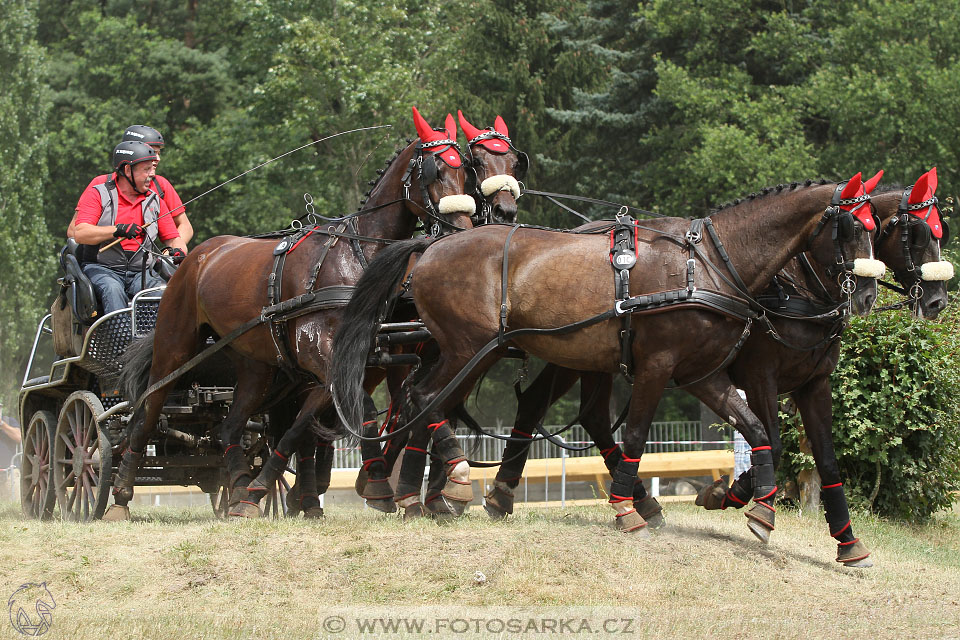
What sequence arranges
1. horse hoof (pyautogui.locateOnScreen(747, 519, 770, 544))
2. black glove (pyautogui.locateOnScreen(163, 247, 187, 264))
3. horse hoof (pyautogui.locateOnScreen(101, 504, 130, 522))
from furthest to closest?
black glove (pyautogui.locateOnScreen(163, 247, 187, 264)), horse hoof (pyautogui.locateOnScreen(101, 504, 130, 522)), horse hoof (pyautogui.locateOnScreen(747, 519, 770, 544))

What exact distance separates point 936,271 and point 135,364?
5.92 meters

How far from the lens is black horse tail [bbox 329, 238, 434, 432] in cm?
744

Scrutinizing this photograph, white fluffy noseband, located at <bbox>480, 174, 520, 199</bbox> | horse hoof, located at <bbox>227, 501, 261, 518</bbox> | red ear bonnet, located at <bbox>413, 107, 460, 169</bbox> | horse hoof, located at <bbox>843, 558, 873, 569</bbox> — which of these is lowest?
horse hoof, located at <bbox>843, 558, 873, 569</bbox>

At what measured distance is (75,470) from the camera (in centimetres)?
927

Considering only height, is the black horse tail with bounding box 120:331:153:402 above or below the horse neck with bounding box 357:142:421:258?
below

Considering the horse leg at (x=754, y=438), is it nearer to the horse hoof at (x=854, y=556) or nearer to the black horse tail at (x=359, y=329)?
the horse hoof at (x=854, y=556)

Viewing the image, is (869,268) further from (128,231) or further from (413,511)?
(128,231)

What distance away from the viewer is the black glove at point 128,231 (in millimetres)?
9180

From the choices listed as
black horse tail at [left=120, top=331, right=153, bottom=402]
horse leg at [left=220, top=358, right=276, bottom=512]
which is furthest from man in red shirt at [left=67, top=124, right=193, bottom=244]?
horse leg at [left=220, top=358, right=276, bottom=512]

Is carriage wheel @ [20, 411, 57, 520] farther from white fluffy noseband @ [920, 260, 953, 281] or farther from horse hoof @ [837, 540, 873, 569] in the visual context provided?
white fluffy noseband @ [920, 260, 953, 281]

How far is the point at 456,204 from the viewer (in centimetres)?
764

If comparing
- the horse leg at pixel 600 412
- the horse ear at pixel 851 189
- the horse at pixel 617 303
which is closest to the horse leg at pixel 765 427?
the horse at pixel 617 303

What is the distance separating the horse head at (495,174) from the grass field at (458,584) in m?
2.11

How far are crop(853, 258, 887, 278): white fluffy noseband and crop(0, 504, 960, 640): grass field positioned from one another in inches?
71.3
